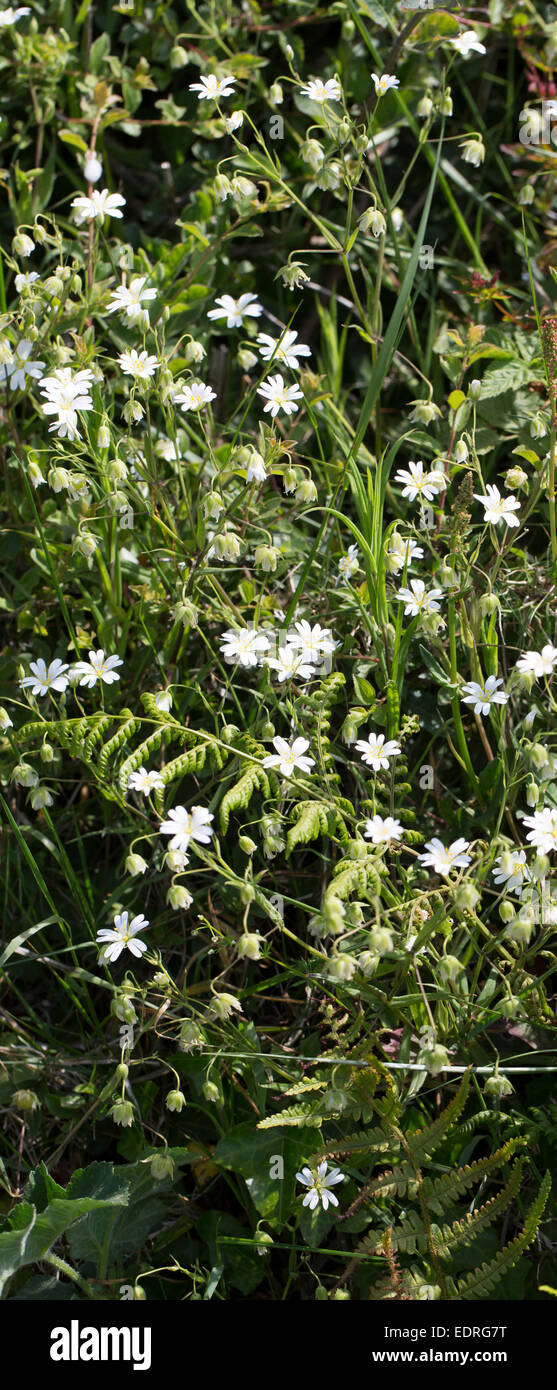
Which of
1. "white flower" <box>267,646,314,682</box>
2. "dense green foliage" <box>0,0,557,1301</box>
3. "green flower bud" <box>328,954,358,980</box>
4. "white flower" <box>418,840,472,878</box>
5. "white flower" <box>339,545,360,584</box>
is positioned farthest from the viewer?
"white flower" <box>339,545,360,584</box>

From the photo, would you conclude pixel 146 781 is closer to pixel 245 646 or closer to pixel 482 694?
pixel 245 646

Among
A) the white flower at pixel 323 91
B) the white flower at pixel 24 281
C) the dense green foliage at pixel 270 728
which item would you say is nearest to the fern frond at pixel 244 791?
the dense green foliage at pixel 270 728

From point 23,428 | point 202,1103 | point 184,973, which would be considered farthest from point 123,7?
point 202,1103

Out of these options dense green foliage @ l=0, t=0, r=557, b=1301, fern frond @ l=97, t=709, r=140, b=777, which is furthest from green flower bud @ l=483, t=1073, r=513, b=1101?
fern frond @ l=97, t=709, r=140, b=777

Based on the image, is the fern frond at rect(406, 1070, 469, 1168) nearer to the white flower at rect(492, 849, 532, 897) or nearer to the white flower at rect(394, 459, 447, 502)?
the white flower at rect(492, 849, 532, 897)

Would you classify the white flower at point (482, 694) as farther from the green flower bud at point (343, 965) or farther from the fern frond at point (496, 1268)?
the fern frond at point (496, 1268)
